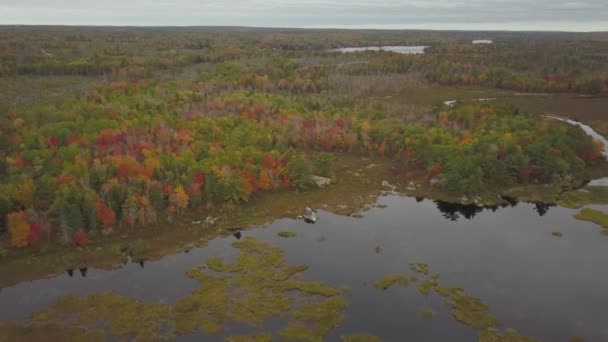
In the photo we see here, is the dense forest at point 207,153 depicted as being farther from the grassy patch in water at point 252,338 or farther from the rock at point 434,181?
the grassy patch in water at point 252,338

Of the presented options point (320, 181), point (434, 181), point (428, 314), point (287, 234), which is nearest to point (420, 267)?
point (428, 314)

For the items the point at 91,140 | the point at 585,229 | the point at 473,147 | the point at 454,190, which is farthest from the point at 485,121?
the point at 91,140

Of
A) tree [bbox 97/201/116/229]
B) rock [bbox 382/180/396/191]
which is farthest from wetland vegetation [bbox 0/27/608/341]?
rock [bbox 382/180/396/191]

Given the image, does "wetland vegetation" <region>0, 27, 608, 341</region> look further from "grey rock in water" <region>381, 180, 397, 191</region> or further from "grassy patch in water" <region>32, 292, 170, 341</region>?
"grey rock in water" <region>381, 180, 397, 191</region>

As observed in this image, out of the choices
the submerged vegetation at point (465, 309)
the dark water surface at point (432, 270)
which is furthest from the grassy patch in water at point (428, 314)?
the dark water surface at point (432, 270)

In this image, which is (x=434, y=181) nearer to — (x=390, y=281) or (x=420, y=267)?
(x=420, y=267)

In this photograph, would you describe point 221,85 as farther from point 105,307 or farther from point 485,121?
point 105,307

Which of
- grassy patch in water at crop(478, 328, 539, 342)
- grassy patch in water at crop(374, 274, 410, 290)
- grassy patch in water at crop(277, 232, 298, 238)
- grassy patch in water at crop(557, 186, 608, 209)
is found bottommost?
grassy patch in water at crop(478, 328, 539, 342)
